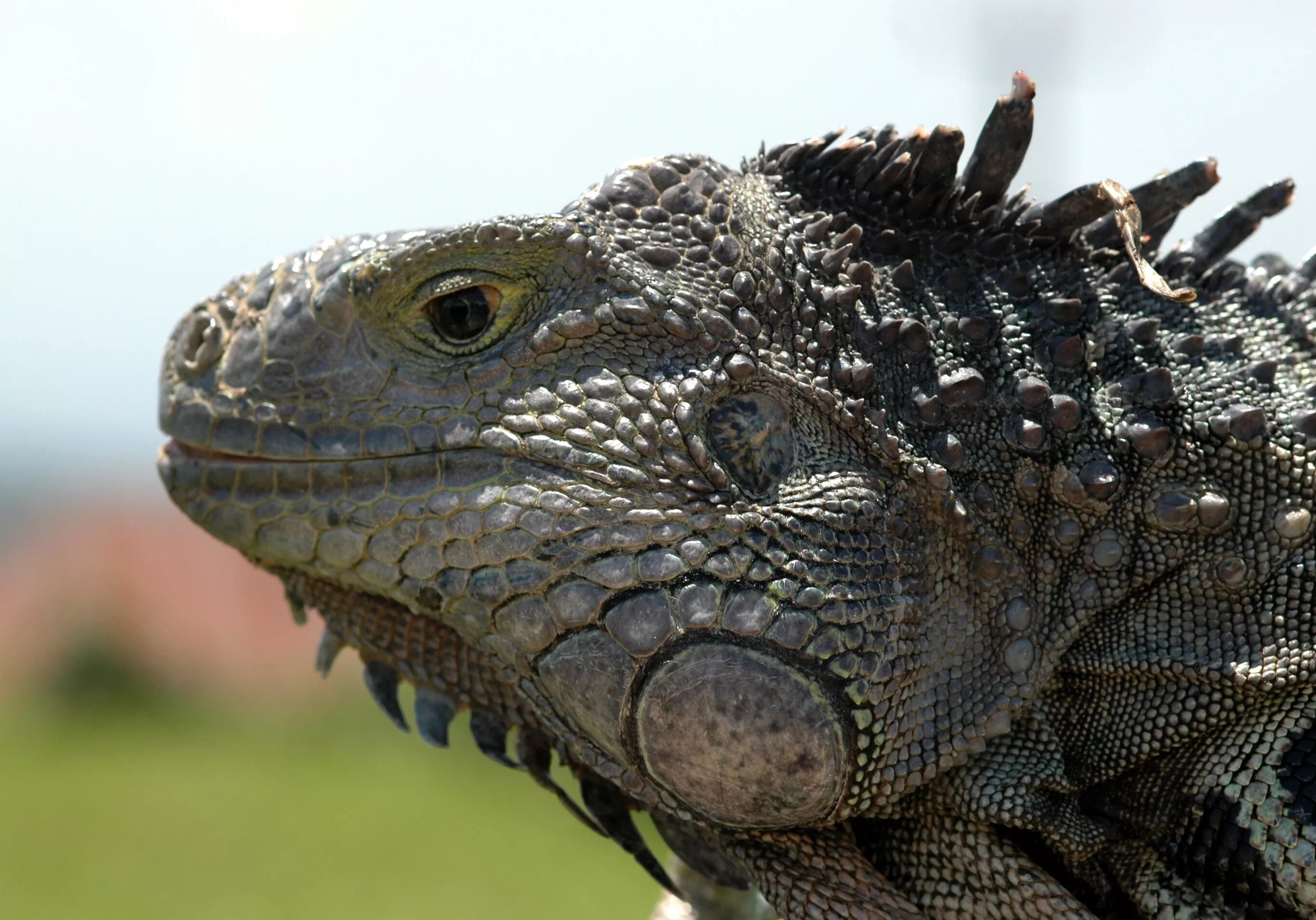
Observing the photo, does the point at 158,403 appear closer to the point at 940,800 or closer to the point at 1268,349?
the point at 940,800

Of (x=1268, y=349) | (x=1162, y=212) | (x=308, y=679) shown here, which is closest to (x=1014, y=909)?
(x=1268, y=349)

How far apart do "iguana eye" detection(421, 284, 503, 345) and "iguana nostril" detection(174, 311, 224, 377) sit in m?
0.52

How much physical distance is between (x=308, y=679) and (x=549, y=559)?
19.9m

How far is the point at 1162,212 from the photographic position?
3039mm

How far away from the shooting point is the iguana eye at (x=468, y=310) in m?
2.72

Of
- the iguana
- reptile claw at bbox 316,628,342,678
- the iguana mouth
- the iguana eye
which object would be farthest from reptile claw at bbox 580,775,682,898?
the iguana eye

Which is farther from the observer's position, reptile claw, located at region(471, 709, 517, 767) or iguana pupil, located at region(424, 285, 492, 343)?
reptile claw, located at region(471, 709, 517, 767)

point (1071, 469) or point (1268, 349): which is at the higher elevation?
point (1268, 349)

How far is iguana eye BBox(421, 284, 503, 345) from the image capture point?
272 cm

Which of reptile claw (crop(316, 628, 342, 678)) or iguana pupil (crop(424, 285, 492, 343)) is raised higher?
iguana pupil (crop(424, 285, 492, 343))

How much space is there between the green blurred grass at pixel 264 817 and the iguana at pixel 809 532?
1010 cm

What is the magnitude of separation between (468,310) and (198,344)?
687mm

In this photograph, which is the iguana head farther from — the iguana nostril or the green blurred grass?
the green blurred grass

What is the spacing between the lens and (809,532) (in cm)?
255
